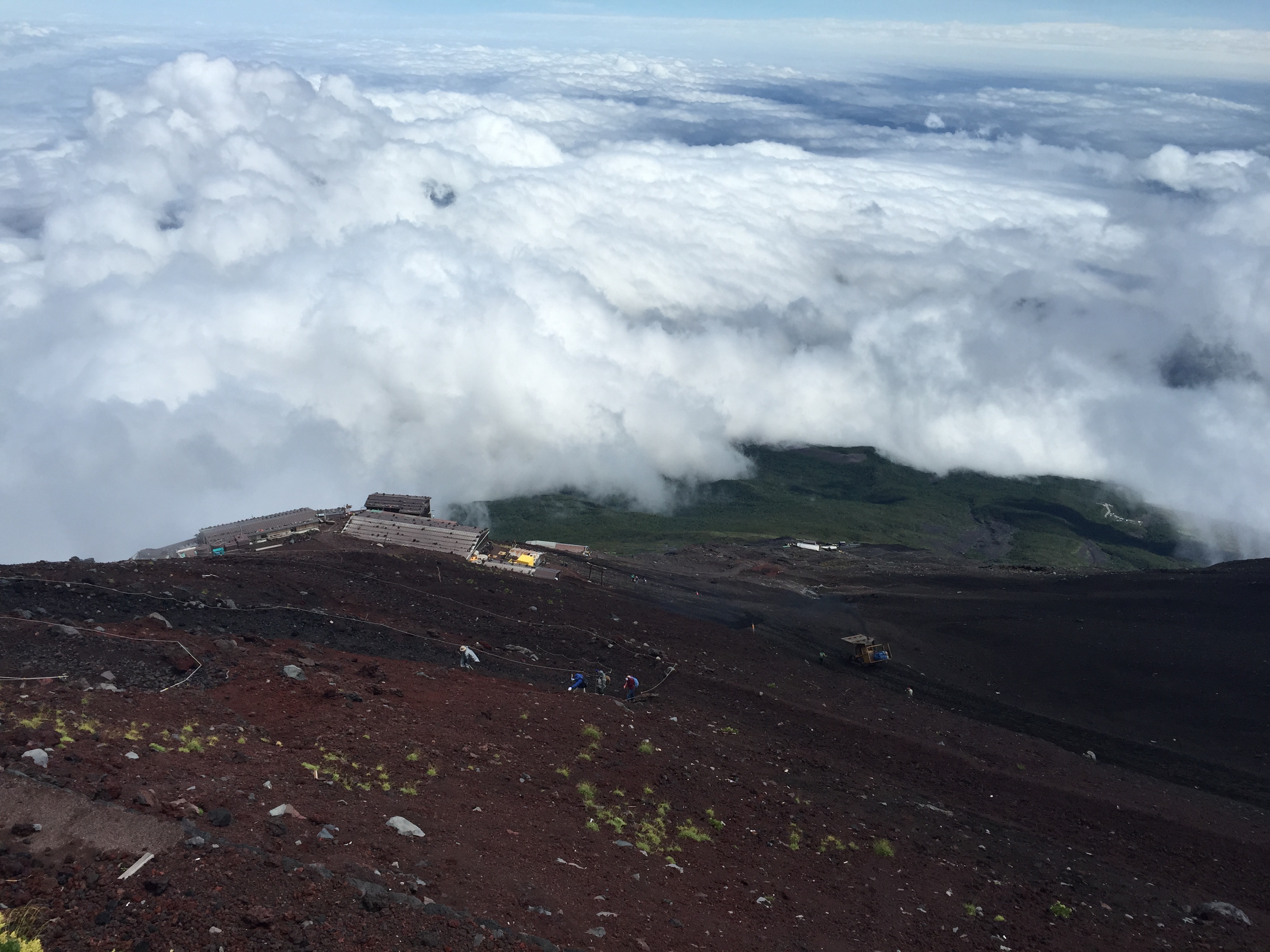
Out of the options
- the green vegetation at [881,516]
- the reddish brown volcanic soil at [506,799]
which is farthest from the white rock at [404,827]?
the green vegetation at [881,516]

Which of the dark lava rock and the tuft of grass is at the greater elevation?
the tuft of grass

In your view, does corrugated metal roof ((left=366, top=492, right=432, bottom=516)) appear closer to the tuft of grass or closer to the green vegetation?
the green vegetation

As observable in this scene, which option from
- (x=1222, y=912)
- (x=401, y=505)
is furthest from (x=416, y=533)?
(x=1222, y=912)

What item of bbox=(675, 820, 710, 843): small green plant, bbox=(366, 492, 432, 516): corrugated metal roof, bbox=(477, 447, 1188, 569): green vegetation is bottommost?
bbox=(477, 447, 1188, 569): green vegetation

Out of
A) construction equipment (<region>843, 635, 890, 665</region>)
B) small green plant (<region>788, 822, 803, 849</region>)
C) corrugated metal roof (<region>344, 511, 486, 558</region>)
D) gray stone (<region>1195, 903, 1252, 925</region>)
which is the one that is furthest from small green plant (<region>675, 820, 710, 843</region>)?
corrugated metal roof (<region>344, 511, 486, 558</region>)

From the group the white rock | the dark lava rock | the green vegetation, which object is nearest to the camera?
the dark lava rock

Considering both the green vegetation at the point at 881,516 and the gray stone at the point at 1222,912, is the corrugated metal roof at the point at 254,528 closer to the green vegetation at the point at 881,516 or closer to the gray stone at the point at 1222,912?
the green vegetation at the point at 881,516

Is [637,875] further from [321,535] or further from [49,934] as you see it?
[321,535]
